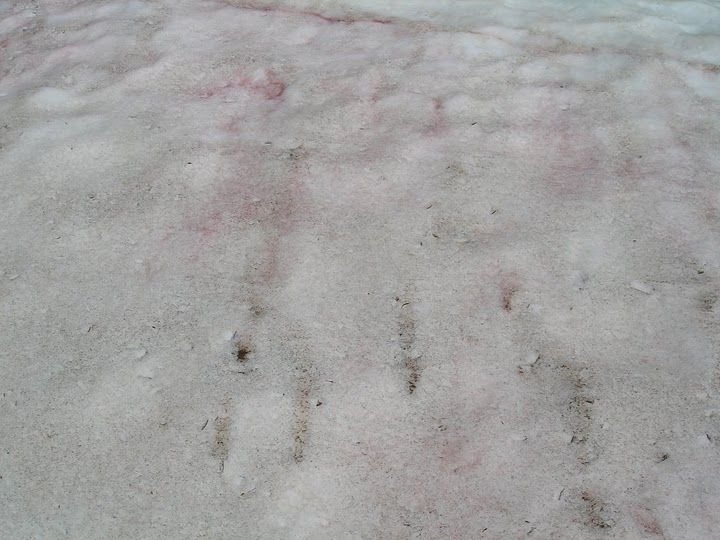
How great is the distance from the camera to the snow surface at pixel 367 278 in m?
1.39

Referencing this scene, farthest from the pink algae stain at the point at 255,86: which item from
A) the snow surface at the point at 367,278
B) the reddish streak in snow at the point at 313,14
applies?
the reddish streak in snow at the point at 313,14

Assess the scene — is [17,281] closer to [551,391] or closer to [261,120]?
[261,120]

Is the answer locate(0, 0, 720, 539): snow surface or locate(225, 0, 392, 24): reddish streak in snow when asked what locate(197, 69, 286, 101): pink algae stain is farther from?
locate(225, 0, 392, 24): reddish streak in snow

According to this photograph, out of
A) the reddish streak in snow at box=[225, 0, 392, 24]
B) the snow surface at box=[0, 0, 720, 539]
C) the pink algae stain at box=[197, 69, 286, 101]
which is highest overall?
the reddish streak in snow at box=[225, 0, 392, 24]

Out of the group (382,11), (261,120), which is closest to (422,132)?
(261,120)

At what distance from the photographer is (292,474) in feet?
4.63

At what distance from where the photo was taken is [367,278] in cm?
175

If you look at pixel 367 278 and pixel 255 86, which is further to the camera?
pixel 255 86

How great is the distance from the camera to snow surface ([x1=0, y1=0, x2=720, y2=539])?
4.55 feet

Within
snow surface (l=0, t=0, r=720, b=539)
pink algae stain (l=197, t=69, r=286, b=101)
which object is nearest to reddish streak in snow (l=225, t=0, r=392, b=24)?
snow surface (l=0, t=0, r=720, b=539)

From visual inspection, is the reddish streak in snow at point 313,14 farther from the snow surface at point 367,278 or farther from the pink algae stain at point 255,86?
the pink algae stain at point 255,86

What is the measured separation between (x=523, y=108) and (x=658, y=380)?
959 mm

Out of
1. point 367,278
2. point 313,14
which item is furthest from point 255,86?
point 367,278

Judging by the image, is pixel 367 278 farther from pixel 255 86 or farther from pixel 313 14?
pixel 313 14
